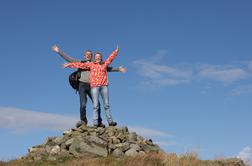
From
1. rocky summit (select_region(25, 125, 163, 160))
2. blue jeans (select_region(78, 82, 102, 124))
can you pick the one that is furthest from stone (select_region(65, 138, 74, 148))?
blue jeans (select_region(78, 82, 102, 124))

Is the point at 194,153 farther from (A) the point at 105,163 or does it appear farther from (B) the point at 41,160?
(B) the point at 41,160

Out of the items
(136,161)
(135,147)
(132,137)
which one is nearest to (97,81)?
(132,137)

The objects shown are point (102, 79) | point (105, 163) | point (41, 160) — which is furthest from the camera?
point (102, 79)

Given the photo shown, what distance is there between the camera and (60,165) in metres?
19.0

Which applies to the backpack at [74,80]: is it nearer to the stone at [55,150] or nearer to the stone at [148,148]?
the stone at [55,150]

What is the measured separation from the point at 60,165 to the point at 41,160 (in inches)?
62.8

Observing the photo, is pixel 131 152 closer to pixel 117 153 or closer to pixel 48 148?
pixel 117 153

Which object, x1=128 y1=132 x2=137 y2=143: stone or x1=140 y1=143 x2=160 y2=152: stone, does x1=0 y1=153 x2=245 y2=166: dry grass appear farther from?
x1=128 y1=132 x2=137 y2=143: stone

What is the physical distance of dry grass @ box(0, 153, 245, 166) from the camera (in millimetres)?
18828

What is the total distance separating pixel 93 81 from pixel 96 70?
491mm

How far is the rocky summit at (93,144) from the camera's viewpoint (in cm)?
2019

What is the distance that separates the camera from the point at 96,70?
71.4 feet

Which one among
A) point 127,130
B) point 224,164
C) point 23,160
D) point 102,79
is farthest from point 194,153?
point 23,160

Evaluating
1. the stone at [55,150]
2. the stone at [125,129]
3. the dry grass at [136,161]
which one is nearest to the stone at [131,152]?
the dry grass at [136,161]
